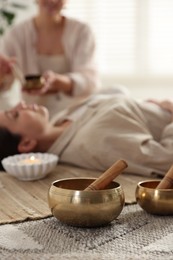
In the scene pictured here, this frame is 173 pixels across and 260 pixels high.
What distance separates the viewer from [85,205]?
4.86 feet

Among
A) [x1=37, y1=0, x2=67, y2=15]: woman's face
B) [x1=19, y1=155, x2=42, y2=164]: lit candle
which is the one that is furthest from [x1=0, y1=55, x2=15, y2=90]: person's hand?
[x1=19, y1=155, x2=42, y2=164]: lit candle

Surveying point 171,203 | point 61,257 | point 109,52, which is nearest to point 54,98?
point 109,52

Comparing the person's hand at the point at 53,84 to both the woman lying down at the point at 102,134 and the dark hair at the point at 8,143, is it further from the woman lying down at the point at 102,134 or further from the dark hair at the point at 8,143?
the dark hair at the point at 8,143

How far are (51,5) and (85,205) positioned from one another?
2.01 m

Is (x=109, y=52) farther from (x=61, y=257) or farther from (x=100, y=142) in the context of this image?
(x=61, y=257)

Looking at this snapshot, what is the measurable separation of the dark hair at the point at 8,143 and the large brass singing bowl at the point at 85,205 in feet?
2.81

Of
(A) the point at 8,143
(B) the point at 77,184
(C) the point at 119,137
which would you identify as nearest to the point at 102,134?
(C) the point at 119,137

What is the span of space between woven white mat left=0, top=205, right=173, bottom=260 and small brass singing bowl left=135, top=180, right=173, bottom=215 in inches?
1.0

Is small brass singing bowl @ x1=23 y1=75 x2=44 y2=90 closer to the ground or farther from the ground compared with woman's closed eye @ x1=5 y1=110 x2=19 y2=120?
farther from the ground

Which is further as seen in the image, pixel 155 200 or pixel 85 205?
pixel 155 200

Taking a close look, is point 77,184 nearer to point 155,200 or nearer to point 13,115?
point 155,200

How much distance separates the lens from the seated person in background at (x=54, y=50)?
128 inches

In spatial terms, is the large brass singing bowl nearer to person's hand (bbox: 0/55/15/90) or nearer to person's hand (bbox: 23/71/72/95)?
person's hand (bbox: 23/71/72/95)

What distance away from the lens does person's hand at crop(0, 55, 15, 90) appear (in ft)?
10.1
